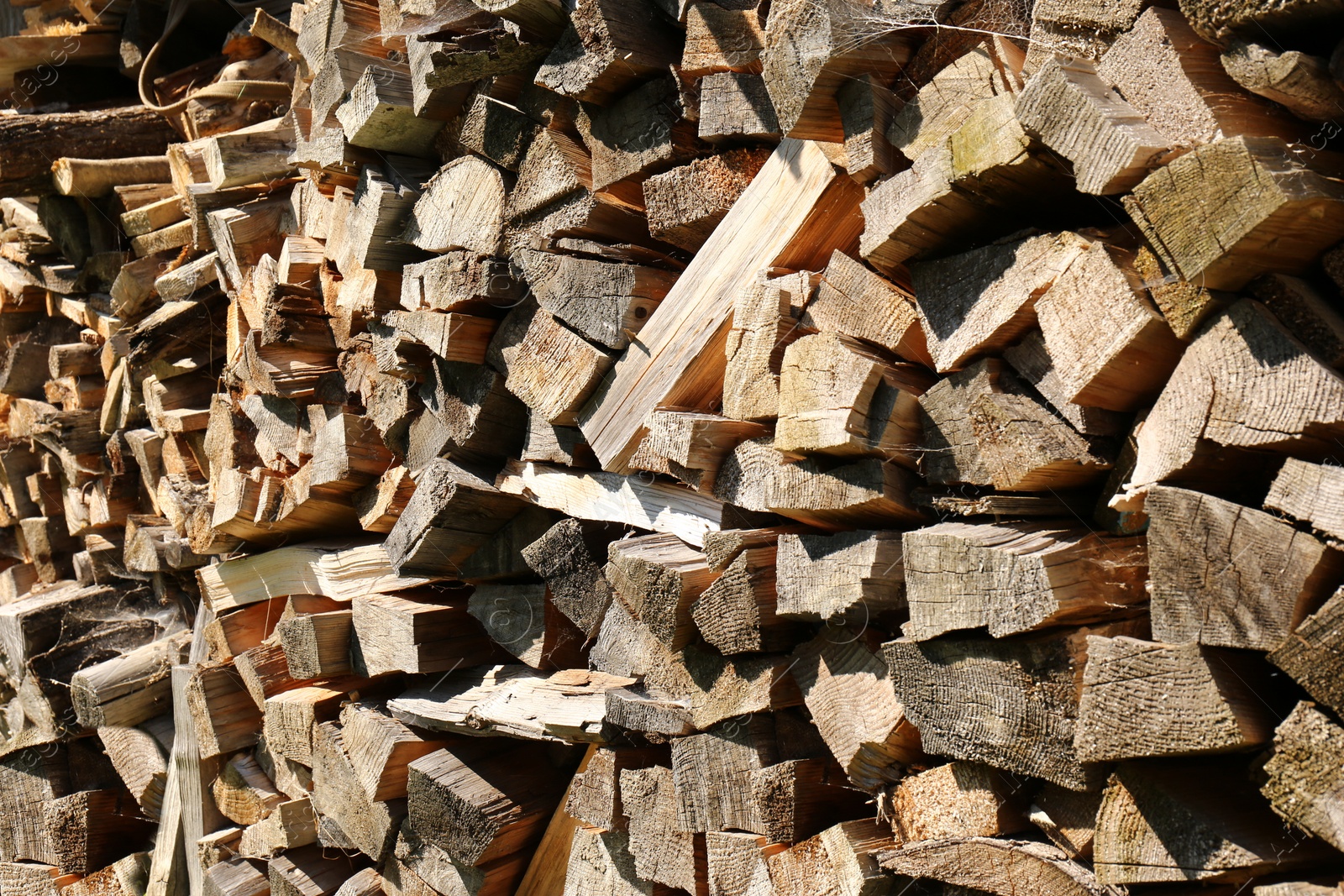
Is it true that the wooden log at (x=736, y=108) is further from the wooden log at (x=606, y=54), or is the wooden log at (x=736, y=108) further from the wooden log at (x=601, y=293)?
the wooden log at (x=601, y=293)

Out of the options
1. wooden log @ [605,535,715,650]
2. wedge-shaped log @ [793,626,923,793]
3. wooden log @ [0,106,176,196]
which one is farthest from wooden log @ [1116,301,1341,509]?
wooden log @ [0,106,176,196]

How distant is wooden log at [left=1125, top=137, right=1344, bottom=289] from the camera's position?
1218 mm

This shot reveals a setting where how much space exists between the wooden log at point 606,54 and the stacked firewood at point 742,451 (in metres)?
0.01

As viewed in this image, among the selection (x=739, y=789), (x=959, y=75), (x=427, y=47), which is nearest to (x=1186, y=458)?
(x=959, y=75)

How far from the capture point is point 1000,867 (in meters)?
1.58

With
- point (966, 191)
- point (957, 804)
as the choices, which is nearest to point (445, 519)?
point (957, 804)

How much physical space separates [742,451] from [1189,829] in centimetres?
92

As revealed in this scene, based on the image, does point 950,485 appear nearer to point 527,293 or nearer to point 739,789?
point 739,789

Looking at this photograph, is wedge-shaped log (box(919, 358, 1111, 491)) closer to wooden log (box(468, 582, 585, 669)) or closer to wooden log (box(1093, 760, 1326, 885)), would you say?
wooden log (box(1093, 760, 1326, 885))

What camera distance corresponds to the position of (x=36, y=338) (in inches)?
185

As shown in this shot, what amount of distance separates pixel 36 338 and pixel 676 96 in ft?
12.1

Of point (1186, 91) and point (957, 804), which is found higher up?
point (1186, 91)

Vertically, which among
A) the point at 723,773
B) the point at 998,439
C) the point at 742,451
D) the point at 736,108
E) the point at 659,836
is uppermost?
the point at 736,108

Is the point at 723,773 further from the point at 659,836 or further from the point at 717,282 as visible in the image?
the point at 717,282
